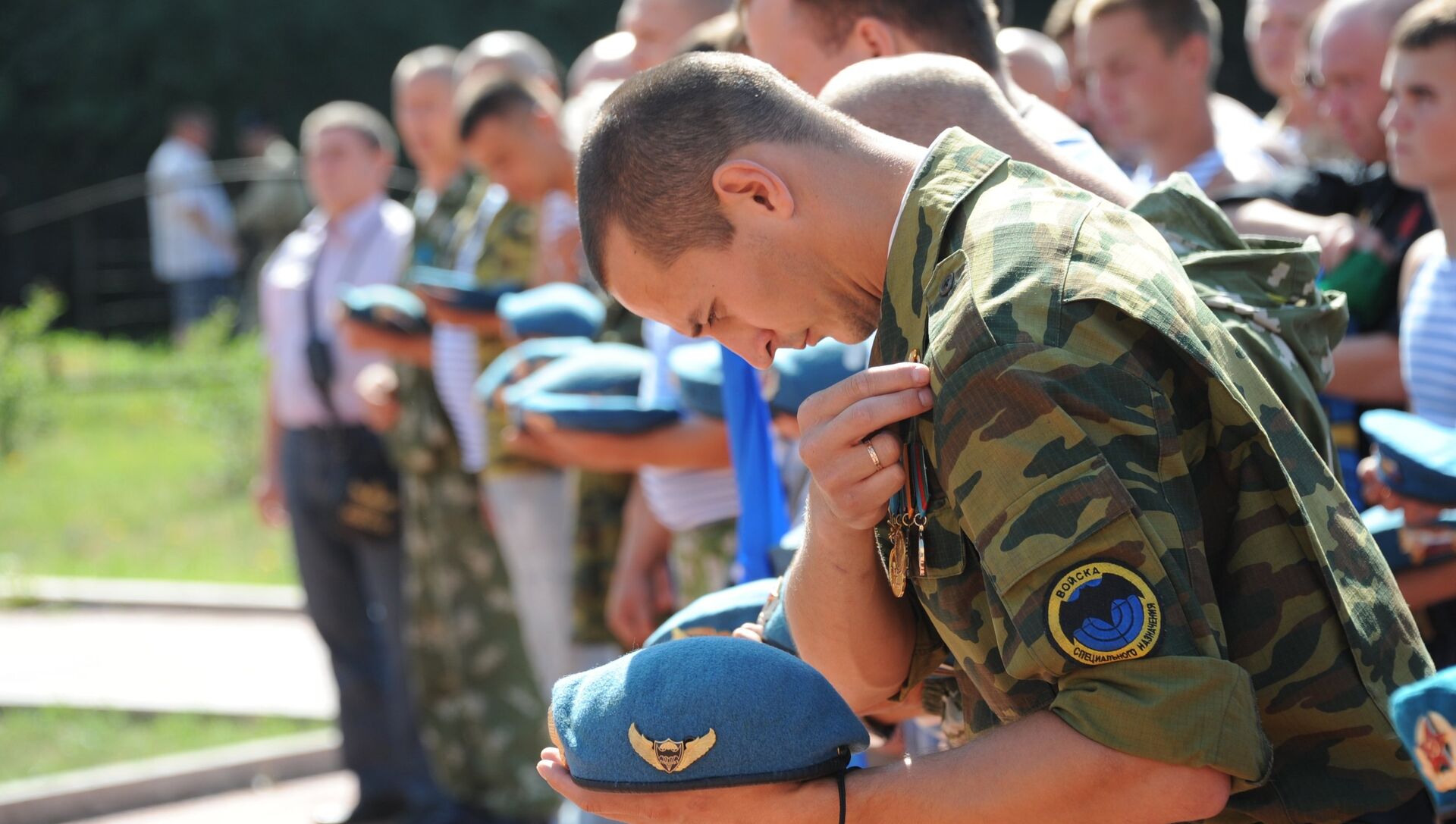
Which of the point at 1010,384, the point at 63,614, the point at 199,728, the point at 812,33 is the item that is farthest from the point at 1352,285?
the point at 63,614

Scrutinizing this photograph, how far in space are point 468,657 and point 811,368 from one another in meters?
2.97

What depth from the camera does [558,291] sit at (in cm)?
451

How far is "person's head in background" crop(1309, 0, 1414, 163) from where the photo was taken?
369 centimetres

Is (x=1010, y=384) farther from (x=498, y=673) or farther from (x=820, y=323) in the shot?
(x=498, y=673)

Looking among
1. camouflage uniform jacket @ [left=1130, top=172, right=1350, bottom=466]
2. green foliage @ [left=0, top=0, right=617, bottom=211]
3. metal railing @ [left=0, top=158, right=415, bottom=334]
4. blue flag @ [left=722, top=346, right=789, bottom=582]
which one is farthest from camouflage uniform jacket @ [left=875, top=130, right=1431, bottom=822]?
green foliage @ [left=0, top=0, right=617, bottom=211]

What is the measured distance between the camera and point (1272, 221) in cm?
344

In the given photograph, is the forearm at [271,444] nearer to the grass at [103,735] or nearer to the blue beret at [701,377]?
the grass at [103,735]

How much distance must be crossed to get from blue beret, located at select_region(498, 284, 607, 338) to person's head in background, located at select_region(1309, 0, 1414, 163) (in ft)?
6.51

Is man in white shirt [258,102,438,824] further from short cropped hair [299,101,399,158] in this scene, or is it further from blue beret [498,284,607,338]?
blue beret [498,284,607,338]

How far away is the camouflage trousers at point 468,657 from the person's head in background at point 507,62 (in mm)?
1461

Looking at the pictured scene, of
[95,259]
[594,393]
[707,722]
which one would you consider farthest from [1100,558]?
[95,259]

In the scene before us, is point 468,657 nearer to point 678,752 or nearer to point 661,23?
point 661,23

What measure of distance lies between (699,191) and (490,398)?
2.71 m

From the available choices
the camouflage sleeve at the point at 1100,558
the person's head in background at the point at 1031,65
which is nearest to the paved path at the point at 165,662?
the person's head in background at the point at 1031,65
